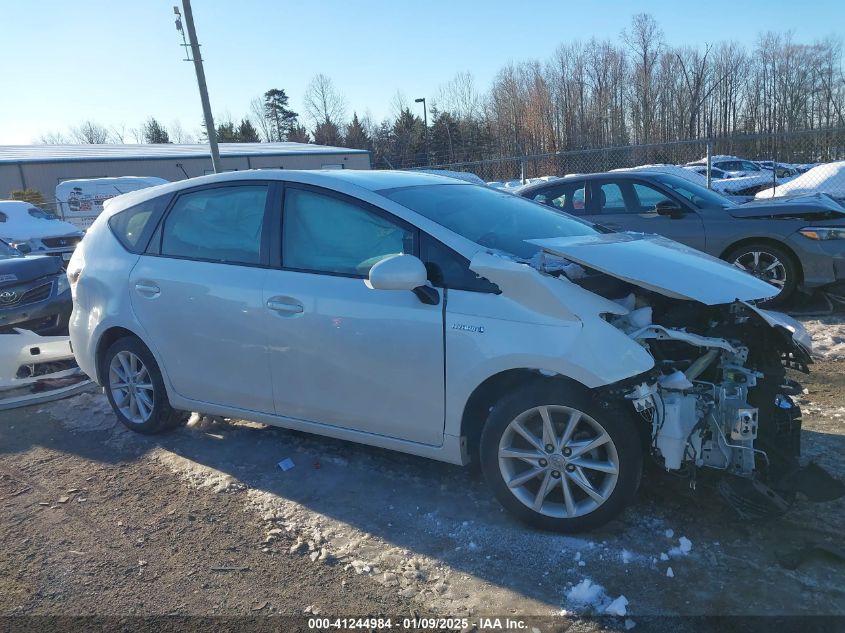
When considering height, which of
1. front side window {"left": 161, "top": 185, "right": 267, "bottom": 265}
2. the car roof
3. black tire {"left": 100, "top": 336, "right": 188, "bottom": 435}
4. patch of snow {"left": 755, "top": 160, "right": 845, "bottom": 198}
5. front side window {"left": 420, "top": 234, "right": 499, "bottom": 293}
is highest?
the car roof

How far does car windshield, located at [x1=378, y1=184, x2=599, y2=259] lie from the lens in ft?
11.3

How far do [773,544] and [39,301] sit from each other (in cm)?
635

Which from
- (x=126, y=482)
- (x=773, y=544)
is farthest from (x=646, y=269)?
(x=126, y=482)

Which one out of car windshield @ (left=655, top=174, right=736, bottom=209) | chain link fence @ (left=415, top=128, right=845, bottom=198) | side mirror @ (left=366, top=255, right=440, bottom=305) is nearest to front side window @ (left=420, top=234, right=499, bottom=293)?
side mirror @ (left=366, top=255, right=440, bottom=305)

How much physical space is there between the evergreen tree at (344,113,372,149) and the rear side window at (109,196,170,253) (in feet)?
197

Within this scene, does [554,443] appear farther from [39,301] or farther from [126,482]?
[39,301]

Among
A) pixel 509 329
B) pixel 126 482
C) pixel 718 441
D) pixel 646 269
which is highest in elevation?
pixel 646 269

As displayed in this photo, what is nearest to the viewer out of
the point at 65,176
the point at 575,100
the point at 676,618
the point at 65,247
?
the point at 676,618

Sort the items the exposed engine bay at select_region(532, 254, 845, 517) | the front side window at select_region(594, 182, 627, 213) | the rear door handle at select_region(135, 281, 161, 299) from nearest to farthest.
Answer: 1. the exposed engine bay at select_region(532, 254, 845, 517)
2. the rear door handle at select_region(135, 281, 161, 299)
3. the front side window at select_region(594, 182, 627, 213)

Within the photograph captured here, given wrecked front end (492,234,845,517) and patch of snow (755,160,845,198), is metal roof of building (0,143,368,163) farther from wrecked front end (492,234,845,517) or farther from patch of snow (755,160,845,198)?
wrecked front end (492,234,845,517)

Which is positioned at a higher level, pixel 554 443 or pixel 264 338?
pixel 264 338

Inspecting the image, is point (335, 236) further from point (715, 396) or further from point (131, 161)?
point (131, 161)

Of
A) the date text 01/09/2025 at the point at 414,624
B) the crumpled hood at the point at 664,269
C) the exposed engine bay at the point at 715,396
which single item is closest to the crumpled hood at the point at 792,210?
the crumpled hood at the point at 664,269

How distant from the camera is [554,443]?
2994 millimetres
